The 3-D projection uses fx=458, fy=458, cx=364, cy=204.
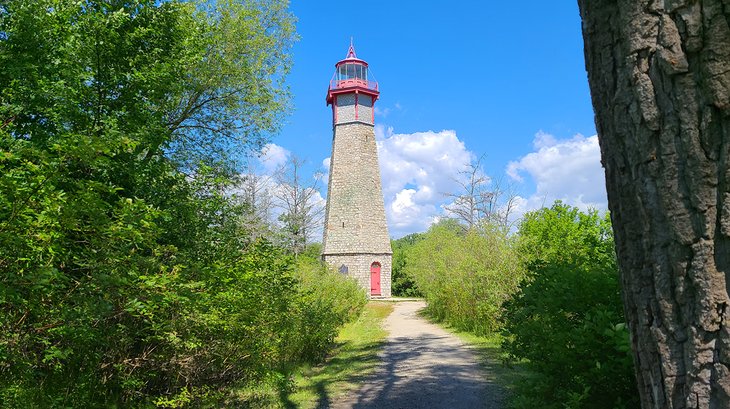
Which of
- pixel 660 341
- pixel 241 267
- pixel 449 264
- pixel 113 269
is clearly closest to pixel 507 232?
pixel 449 264

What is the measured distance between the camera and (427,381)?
7.61m

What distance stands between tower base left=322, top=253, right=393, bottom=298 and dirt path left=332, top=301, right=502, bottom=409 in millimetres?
16284

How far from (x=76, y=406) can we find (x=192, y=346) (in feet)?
4.05

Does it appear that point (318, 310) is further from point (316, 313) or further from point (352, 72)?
point (352, 72)

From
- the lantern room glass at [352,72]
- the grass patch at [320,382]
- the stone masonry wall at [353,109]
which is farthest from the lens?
the lantern room glass at [352,72]

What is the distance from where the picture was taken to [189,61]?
812cm

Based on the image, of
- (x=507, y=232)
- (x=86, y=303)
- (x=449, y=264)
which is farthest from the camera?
(x=449, y=264)

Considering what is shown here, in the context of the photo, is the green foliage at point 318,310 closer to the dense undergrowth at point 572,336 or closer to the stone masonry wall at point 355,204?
the dense undergrowth at point 572,336

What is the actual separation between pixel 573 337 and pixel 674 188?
3.20 m

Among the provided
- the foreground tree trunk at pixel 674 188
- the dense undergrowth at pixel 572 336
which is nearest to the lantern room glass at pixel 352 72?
the dense undergrowth at pixel 572 336

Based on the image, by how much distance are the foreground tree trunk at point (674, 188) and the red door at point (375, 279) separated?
27301mm

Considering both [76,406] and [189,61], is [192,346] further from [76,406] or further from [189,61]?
[189,61]

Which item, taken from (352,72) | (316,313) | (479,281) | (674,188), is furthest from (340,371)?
(352,72)

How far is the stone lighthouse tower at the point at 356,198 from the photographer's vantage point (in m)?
28.2
